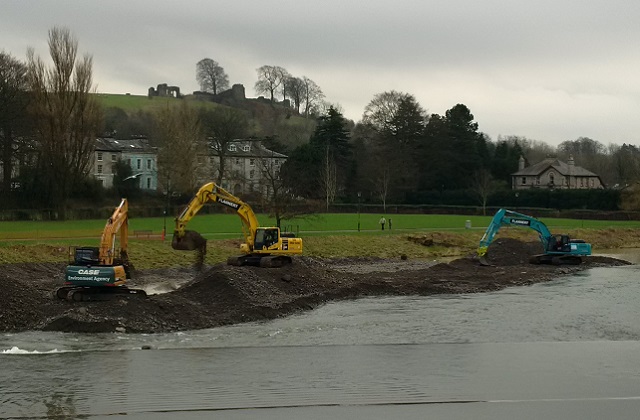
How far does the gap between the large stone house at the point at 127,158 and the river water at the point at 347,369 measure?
90.8m

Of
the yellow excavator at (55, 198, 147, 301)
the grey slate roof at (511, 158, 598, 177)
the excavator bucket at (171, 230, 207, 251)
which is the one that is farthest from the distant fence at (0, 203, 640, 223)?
the yellow excavator at (55, 198, 147, 301)

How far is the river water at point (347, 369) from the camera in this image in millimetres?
17109

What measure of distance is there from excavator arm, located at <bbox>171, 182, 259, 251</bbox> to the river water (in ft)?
27.0

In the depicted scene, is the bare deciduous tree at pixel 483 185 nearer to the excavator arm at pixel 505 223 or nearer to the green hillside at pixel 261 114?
the green hillside at pixel 261 114

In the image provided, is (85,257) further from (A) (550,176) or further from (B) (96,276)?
(A) (550,176)

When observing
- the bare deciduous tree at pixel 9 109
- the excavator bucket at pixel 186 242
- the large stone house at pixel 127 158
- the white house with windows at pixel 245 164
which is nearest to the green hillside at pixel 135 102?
the large stone house at pixel 127 158

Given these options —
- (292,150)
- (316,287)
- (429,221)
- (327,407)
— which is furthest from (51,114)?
(327,407)

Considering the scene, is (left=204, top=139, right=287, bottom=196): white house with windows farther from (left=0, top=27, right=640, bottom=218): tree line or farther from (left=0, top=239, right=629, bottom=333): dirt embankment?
(left=0, top=239, right=629, bottom=333): dirt embankment

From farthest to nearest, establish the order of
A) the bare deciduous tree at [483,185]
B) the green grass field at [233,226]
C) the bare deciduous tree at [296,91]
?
the bare deciduous tree at [296,91] → the bare deciduous tree at [483,185] → the green grass field at [233,226]

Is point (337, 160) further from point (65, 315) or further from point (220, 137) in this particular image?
point (65, 315)

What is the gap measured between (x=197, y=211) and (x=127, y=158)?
86.9m

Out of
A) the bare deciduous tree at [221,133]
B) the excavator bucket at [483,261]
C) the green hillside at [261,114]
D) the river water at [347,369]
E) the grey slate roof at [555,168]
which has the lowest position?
the river water at [347,369]

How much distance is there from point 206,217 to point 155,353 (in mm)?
63880

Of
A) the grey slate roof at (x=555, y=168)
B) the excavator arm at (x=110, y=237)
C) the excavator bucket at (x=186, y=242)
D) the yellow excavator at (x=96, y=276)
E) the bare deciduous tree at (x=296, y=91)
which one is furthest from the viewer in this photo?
the bare deciduous tree at (x=296, y=91)
